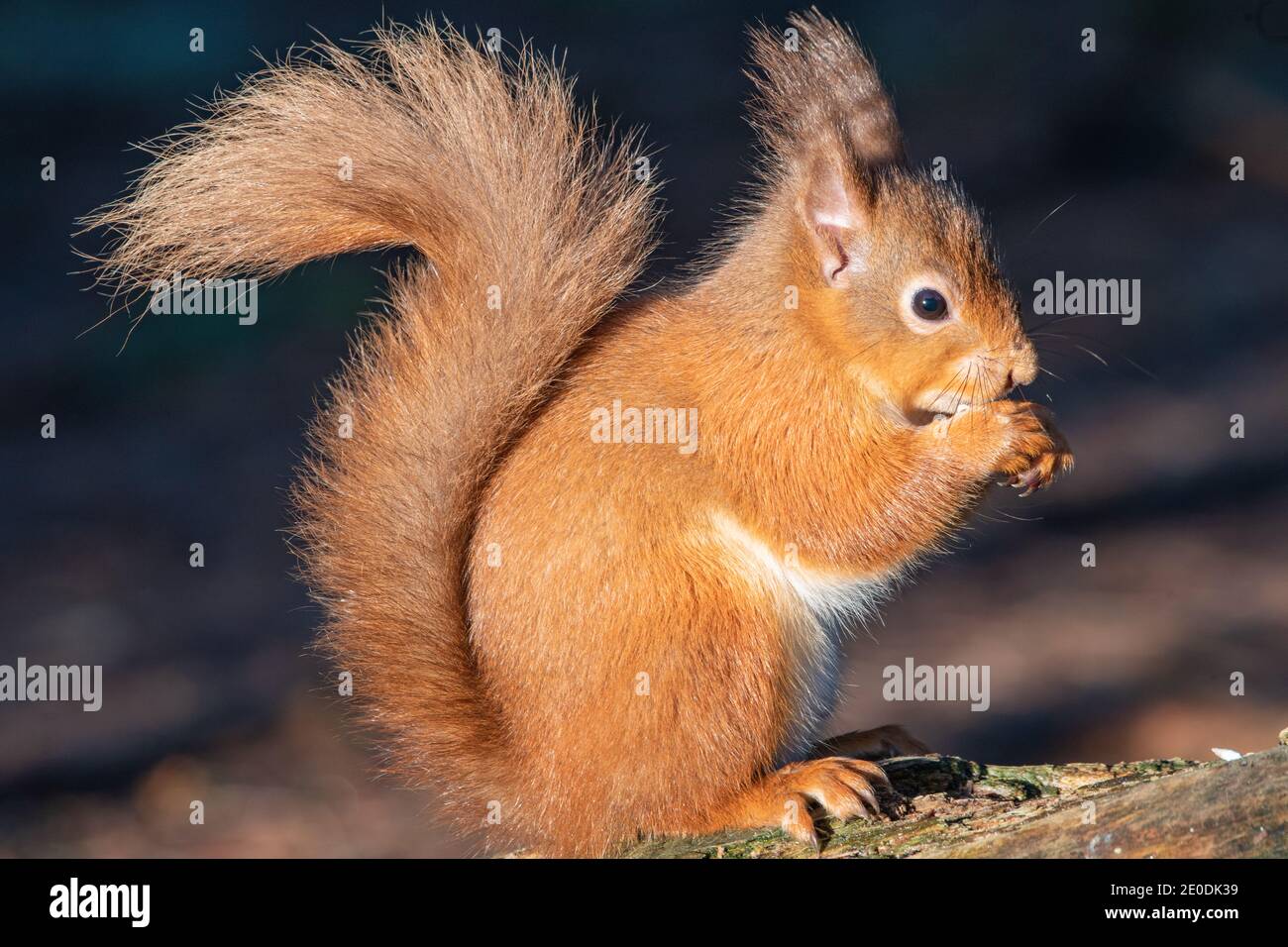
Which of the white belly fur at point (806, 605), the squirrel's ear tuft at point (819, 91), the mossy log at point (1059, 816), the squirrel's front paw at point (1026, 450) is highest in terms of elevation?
the squirrel's ear tuft at point (819, 91)

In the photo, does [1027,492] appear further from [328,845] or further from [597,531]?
[328,845]

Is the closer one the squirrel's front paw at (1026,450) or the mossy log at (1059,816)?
the mossy log at (1059,816)

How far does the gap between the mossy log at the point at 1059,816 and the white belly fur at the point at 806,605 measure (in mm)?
257

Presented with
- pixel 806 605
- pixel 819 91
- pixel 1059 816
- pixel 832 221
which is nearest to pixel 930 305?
pixel 832 221

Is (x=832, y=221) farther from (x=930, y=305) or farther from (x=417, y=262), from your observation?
(x=417, y=262)

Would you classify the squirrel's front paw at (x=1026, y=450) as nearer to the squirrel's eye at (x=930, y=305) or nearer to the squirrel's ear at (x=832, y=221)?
the squirrel's eye at (x=930, y=305)

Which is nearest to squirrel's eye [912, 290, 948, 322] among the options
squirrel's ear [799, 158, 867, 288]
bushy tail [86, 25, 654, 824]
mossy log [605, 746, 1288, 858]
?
squirrel's ear [799, 158, 867, 288]

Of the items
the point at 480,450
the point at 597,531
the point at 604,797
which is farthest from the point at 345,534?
the point at 604,797

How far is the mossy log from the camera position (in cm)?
232

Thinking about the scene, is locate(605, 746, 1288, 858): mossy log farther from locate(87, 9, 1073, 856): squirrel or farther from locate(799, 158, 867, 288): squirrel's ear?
locate(799, 158, 867, 288): squirrel's ear

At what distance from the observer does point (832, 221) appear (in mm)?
2875

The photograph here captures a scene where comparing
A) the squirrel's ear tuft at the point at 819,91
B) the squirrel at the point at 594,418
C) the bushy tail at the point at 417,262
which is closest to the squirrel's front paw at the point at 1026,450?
the squirrel at the point at 594,418

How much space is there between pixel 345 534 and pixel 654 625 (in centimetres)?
75

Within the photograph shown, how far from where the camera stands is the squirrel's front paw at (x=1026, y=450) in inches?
112
